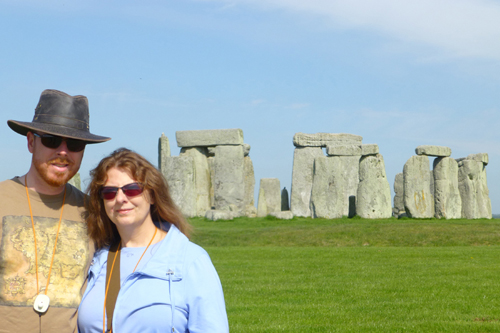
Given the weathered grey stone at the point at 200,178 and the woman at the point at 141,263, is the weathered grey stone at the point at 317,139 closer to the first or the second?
the weathered grey stone at the point at 200,178

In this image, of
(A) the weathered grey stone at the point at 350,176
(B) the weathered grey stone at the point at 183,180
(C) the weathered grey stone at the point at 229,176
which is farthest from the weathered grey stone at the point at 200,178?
(A) the weathered grey stone at the point at 350,176

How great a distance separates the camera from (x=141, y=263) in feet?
9.08

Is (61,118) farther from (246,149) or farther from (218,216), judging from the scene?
(246,149)

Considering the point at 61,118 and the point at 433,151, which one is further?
the point at 433,151

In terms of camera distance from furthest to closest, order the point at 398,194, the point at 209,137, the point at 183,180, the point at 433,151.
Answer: the point at 398,194 < the point at 209,137 < the point at 183,180 < the point at 433,151

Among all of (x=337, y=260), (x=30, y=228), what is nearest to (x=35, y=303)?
(x=30, y=228)

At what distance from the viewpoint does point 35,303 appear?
2812mm

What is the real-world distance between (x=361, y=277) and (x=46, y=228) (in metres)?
6.79

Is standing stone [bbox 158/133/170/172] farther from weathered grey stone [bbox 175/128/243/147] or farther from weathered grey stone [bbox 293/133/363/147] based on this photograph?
weathered grey stone [bbox 293/133/363/147]

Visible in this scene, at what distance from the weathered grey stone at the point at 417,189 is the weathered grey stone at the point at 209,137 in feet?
20.4

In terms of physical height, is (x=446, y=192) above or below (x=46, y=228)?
above

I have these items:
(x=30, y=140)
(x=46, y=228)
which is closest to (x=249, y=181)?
(x=30, y=140)

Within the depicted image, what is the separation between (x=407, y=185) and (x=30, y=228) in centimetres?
1904

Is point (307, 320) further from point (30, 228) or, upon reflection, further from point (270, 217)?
point (270, 217)
